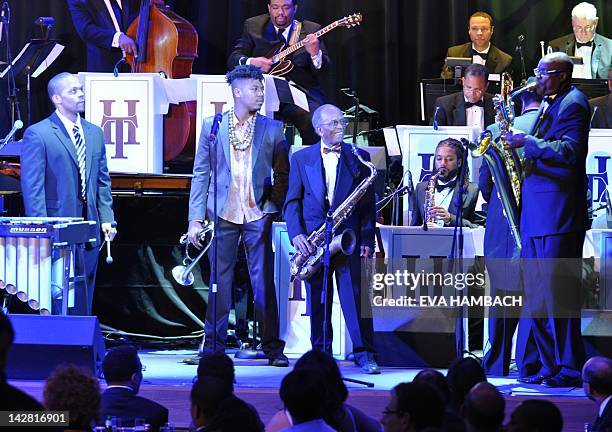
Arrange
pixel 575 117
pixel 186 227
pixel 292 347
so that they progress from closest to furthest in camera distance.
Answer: pixel 575 117, pixel 292 347, pixel 186 227

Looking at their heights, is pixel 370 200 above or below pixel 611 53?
below

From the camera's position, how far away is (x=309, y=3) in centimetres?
1296

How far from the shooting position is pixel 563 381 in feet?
23.5

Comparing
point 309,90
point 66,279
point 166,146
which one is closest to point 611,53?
point 309,90

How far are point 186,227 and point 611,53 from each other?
511 cm

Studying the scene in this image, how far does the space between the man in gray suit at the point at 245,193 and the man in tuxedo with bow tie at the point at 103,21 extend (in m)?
3.30

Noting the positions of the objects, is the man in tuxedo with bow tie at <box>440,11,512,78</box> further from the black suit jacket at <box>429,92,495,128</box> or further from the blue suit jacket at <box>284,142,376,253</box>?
the blue suit jacket at <box>284,142,376,253</box>

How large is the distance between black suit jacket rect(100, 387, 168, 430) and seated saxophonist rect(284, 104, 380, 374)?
299cm

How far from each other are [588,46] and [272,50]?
11.0 feet

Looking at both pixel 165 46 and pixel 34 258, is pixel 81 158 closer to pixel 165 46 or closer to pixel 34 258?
pixel 34 258

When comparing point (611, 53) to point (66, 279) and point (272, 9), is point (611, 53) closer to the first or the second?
point (272, 9)

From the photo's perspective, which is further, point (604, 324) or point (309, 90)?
point (309, 90)

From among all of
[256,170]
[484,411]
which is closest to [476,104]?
[256,170]

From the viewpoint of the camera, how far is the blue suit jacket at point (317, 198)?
8234 mm
